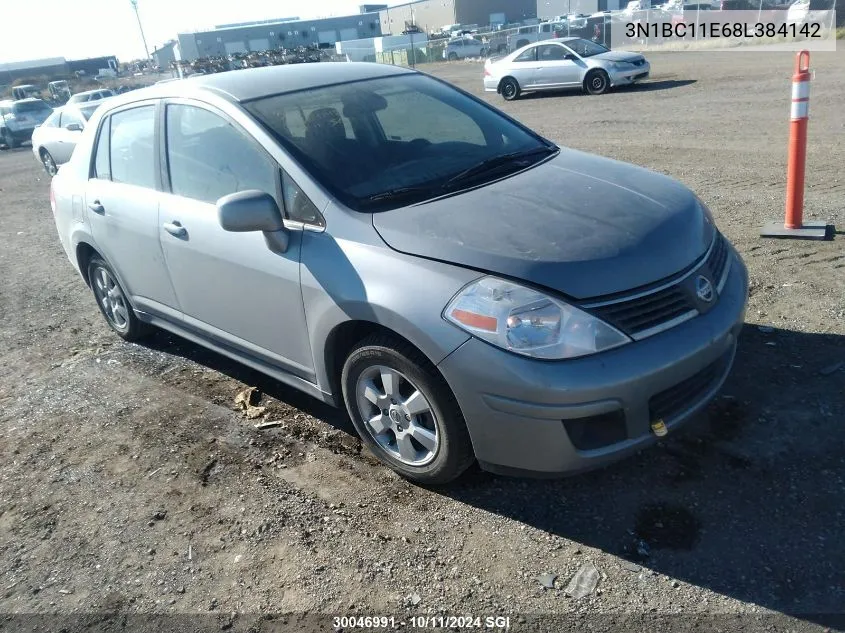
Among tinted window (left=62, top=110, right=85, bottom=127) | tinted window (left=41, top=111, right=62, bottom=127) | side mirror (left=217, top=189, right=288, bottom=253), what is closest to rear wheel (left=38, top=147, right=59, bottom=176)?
tinted window (left=41, top=111, right=62, bottom=127)

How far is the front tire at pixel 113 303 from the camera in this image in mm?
5086

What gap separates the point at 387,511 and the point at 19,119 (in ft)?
93.9

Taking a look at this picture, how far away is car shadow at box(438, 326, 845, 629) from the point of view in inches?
101

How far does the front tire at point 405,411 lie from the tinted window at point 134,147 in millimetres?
1966

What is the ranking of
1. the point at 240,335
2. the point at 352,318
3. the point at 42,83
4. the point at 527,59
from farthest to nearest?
the point at 42,83, the point at 527,59, the point at 240,335, the point at 352,318

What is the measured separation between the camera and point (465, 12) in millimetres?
80750

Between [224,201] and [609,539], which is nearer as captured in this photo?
[609,539]

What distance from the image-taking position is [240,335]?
388 centimetres

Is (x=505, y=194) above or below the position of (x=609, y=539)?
above

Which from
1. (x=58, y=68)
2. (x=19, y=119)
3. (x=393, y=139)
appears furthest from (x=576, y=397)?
(x=58, y=68)

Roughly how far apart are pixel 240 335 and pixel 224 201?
3.12 feet

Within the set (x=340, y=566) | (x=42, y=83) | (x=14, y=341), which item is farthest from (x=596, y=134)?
(x=42, y=83)

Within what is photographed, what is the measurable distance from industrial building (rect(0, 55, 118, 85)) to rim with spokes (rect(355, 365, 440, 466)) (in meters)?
73.7

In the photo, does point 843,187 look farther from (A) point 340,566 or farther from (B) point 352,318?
(A) point 340,566
